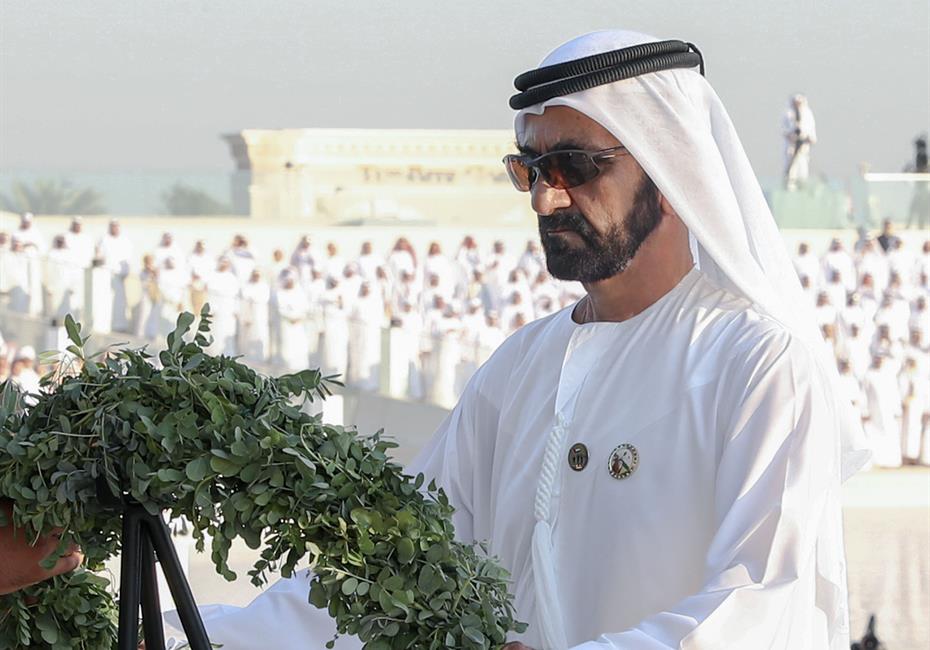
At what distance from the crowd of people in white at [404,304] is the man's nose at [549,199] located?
13.1 meters

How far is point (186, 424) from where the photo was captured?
2.13m

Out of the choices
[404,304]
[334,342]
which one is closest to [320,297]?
[404,304]

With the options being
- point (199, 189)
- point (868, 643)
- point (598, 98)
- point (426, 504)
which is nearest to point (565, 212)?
point (598, 98)

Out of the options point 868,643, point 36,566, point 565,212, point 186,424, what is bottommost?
point 868,643

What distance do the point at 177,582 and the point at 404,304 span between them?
20.4 meters

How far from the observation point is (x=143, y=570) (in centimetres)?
221

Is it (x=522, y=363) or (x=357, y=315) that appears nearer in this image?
(x=522, y=363)

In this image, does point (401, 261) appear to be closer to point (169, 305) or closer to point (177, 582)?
point (169, 305)

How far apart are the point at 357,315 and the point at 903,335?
7179 millimetres

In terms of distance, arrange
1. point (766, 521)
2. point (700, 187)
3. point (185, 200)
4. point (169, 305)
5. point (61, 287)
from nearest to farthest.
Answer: point (766, 521), point (700, 187), point (169, 305), point (61, 287), point (185, 200)

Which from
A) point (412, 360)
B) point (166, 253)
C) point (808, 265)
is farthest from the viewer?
point (808, 265)

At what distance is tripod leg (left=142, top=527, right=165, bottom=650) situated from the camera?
2207 mm

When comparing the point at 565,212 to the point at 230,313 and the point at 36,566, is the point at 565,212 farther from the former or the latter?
the point at 230,313

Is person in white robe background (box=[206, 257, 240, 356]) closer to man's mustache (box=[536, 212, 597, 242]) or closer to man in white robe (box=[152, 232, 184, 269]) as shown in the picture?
man in white robe (box=[152, 232, 184, 269])
